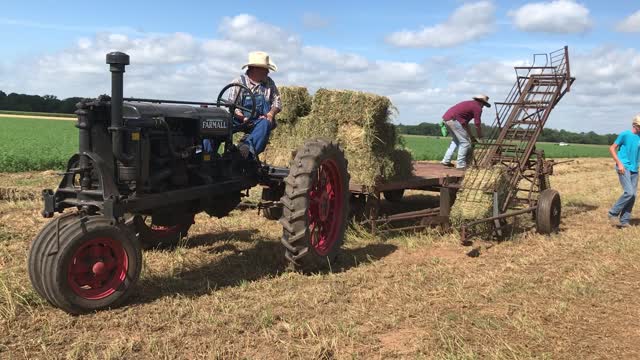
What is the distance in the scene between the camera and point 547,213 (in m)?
7.42

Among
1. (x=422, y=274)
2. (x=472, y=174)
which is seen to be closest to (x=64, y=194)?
(x=422, y=274)

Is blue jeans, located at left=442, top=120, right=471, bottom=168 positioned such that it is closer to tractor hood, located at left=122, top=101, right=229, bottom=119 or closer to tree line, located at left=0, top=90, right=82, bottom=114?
tractor hood, located at left=122, top=101, right=229, bottom=119

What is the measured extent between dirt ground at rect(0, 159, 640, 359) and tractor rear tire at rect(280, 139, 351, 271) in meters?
0.21

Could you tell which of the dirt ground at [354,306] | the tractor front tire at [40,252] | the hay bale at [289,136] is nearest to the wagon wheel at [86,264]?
the tractor front tire at [40,252]

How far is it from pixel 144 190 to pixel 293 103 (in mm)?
4034

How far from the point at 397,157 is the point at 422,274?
2.47 m

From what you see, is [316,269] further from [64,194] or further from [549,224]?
[549,224]

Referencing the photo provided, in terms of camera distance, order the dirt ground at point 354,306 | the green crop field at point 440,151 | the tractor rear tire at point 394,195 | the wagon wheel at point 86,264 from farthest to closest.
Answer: the green crop field at point 440,151 < the tractor rear tire at point 394,195 < the wagon wheel at point 86,264 < the dirt ground at point 354,306

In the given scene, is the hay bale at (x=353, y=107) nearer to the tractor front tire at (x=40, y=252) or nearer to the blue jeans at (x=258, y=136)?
the blue jeans at (x=258, y=136)

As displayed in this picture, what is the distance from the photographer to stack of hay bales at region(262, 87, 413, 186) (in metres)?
6.99

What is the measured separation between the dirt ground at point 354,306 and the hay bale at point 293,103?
2.05m

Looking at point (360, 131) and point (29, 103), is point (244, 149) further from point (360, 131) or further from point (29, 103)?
point (29, 103)

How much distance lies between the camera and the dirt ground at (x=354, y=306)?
3.40 m

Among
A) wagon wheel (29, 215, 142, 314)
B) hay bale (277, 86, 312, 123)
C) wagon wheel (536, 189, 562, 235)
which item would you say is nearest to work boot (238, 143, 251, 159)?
wagon wheel (29, 215, 142, 314)
